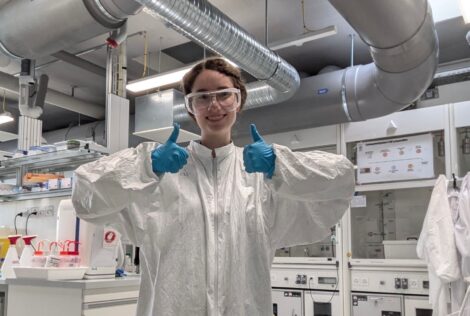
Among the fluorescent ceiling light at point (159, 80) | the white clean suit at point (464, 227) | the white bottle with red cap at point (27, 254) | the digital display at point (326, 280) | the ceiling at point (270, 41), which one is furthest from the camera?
the digital display at point (326, 280)

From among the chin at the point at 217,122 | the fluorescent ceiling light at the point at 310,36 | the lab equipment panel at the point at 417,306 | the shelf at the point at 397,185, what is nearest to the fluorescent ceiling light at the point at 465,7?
the fluorescent ceiling light at the point at 310,36

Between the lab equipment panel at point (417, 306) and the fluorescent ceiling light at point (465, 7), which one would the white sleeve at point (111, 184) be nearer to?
the fluorescent ceiling light at point (465, 7)

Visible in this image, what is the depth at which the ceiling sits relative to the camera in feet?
13.3

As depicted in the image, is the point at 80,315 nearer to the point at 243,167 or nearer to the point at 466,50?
the point at 243,167

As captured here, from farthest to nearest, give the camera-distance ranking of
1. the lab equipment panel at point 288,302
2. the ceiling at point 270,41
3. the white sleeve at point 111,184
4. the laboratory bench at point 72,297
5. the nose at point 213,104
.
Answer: the lab equipment panel at point 288,302 → the ceiling at point 270,41 → the laboratory bench at point 72,297 → the nose at point 213,104 → the white sleeve at point 111,184

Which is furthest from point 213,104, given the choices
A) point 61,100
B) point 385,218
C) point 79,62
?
point 61,100

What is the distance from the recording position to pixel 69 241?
2.45 metres

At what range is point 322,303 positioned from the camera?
13.9 feet

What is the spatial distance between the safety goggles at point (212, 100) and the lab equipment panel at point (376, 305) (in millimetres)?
3103

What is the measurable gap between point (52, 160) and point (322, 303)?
8.68 feet

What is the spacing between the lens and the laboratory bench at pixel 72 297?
209cm

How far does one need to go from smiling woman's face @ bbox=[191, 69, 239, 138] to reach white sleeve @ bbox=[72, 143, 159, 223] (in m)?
0.20

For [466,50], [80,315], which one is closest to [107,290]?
[80,315]

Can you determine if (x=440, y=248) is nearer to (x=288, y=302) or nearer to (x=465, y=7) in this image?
(x=288, y=302)
